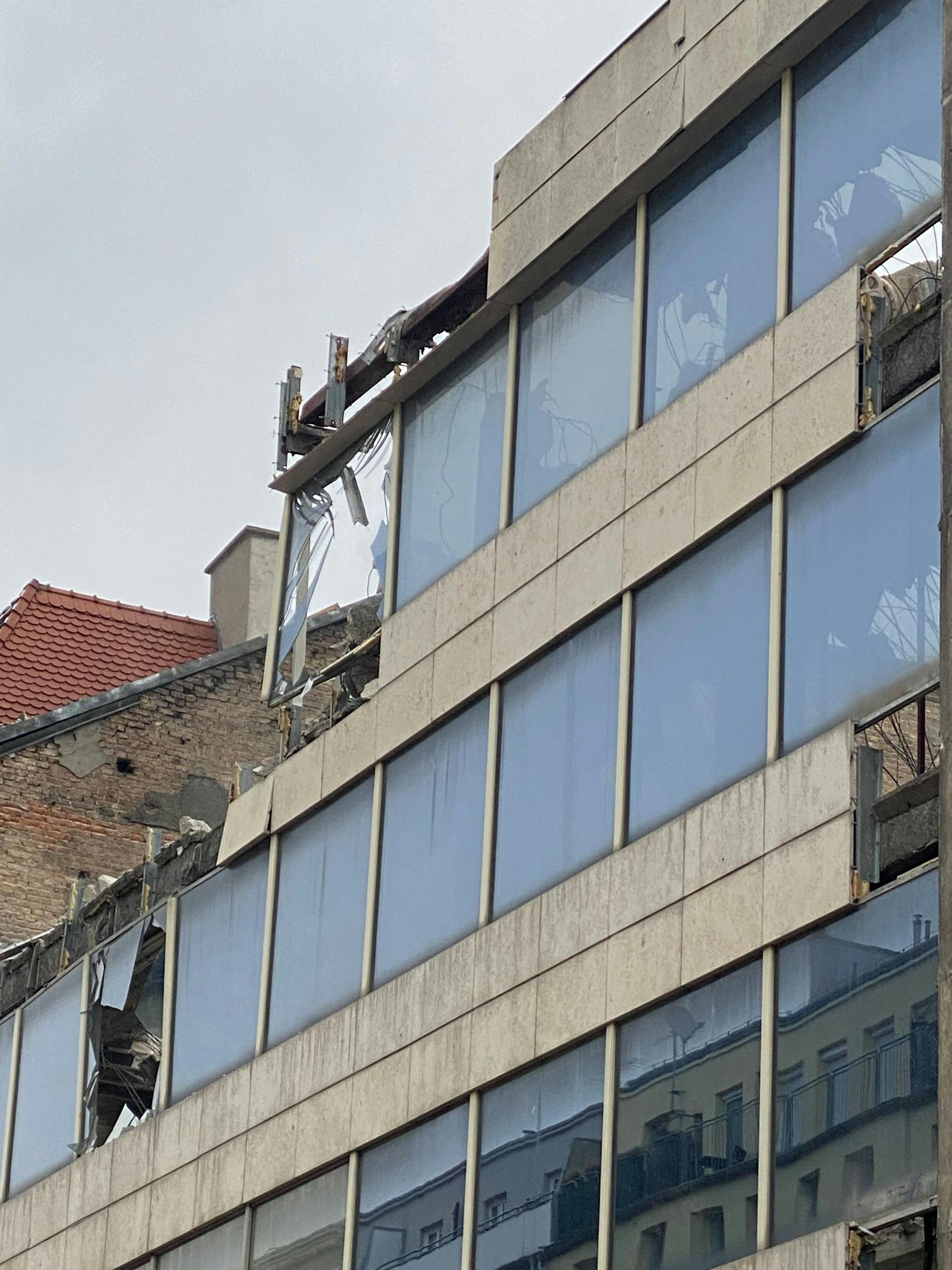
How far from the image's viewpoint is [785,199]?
17.7 metres

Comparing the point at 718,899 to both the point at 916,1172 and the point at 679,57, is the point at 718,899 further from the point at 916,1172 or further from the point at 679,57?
the point at 679,57

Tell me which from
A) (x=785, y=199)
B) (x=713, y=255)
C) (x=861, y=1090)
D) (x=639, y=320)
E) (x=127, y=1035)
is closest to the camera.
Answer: (x=861, y=1090)

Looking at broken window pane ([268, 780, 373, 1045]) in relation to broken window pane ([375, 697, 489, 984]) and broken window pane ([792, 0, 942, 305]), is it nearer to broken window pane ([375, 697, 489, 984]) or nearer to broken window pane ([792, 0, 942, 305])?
broken window pane ([375, 697, 489, 984])

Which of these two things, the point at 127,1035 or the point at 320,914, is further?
the point at 127,1035

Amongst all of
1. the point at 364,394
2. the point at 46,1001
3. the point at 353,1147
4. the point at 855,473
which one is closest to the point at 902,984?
the point at 855,473

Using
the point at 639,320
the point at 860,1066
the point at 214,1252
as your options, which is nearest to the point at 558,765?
the point at 639,320

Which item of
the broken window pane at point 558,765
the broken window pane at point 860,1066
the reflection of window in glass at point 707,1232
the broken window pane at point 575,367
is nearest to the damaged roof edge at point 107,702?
the broken window pane at point 575,367

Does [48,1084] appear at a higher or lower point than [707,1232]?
higher

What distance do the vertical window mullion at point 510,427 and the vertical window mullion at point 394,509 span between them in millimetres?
1687

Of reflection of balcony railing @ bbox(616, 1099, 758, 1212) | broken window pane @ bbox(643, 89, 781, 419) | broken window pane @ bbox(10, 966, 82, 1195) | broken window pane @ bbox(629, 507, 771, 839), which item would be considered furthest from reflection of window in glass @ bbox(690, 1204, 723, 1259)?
broken window pane @ bbox(10, 966, 82, 1195)

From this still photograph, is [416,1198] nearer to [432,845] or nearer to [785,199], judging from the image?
[432,845]

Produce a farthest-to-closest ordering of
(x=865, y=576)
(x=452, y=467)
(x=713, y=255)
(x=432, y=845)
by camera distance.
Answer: (x=452, y=467)
(x=432, y=845)
(x=713, y=255)
(x=865, y=576)

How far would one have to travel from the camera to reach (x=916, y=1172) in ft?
47.7

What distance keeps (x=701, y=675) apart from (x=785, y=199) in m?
3.03
